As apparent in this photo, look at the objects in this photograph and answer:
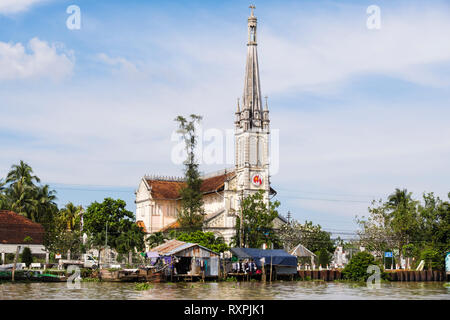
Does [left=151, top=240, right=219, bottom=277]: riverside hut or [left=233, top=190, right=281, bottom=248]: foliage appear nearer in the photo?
[left=151, top=240, right=219, bottom=277]: riverside hut

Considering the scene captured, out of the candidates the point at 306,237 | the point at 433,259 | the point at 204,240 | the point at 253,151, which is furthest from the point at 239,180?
the point at 433,259

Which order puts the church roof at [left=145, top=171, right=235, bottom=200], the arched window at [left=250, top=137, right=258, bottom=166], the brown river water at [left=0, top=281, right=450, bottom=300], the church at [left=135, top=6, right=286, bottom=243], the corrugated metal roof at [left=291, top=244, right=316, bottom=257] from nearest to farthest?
the brown river water at [left=0, top=281, right=450, bottom=300], the corrugated metal roof at [left=291, top=244, right=316, bottom=257], the church at [left=135, top=6, right=286, bottom=243], the arched window at [left=250, top=137, right=258, bottom=166], the church roof at [left=145, top=171, right=235, bottom=200]

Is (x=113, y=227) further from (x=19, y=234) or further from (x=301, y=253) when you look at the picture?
(x=301, y=253)

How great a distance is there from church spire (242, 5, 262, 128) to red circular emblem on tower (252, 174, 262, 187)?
9.13 m

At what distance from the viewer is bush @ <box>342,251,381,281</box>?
6253 centimetres

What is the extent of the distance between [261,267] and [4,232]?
1212 inches

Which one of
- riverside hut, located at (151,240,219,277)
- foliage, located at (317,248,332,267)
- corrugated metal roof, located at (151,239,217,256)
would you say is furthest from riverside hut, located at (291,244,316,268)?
corrugated metal roof, located at (151,239,217,256)

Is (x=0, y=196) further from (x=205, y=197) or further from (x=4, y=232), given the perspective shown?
(x=205, y=197)

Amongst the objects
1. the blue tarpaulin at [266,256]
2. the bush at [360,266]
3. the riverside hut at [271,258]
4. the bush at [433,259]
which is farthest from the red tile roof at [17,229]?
the bush at [433,259]

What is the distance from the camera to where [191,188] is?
85125 mm

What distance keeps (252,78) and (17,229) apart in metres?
39.6

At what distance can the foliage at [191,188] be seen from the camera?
3327 inches

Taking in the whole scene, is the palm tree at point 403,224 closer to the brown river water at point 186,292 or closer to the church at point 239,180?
the church at point 239,180

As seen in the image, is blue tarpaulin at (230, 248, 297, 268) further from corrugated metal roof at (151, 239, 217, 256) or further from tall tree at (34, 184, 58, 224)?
tall tree at (34, 184, 58, 224)
